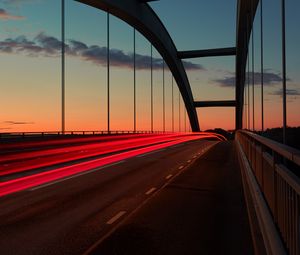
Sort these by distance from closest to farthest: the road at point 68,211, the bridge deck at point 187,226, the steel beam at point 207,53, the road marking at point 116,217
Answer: the bridge deck at point 187,226 < the road at point 68,211 < the road marking at point 116,217 < the steel beam at point 207,53

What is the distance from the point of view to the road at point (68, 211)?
292 inches

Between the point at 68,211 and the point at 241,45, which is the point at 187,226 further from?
the point at 241,45

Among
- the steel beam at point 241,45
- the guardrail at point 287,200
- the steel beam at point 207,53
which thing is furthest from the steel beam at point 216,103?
the guardrail at point 287,200

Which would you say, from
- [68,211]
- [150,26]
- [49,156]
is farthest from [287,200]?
[150,26]

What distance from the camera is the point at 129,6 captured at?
125 feet

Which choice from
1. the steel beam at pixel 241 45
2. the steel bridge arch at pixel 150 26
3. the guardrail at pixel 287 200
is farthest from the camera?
the steel beam at pixel 241 45

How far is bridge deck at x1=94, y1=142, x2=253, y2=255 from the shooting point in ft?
23.2

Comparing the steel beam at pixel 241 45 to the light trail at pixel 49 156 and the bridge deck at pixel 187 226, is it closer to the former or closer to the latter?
the light trail at pixel 49 156

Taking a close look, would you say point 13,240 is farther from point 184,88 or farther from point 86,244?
point 184,88

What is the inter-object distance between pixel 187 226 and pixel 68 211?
109 inches

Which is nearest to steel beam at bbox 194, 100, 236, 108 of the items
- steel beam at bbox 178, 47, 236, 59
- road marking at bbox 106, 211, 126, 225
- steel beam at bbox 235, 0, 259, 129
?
steel beam at bbox 235, 0, 259, 129

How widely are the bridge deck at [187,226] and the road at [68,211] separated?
0.38 m

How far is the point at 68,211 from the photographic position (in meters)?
10.2

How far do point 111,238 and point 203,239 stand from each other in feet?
4.57
